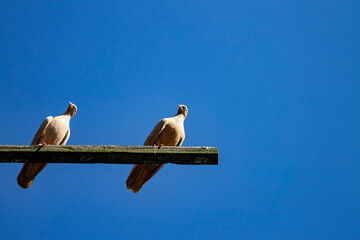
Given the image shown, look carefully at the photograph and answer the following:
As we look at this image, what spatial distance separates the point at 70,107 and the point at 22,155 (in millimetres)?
4754

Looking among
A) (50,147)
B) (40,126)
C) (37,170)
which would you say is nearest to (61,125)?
(40,126)

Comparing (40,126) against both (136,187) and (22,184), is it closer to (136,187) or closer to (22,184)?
(22,184)

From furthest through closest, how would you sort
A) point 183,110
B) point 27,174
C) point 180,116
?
point 183,110
point 180,116
point 27,174

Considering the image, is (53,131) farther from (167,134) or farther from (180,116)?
(180,116)

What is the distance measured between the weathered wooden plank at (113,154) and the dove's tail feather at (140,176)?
2831 mm

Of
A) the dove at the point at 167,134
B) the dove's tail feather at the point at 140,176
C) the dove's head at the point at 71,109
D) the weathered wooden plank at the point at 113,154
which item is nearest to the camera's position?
the weathered wooden plank at the point at 113,154

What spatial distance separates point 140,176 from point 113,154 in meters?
2.98

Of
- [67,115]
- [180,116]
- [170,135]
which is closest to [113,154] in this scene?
[170,135]

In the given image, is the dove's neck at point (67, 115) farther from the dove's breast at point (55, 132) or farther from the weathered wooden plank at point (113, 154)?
the weathered wooden plank at point (113, 154)

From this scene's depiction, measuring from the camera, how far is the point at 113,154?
3.19 meters

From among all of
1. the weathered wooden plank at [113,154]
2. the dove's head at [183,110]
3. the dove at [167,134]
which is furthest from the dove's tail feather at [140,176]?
the weathered wooden plank at [113,154]

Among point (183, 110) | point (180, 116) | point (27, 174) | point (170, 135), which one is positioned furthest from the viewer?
point (183, 110)

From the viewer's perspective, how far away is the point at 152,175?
604 cm

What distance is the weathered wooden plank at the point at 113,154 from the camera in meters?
3.17
